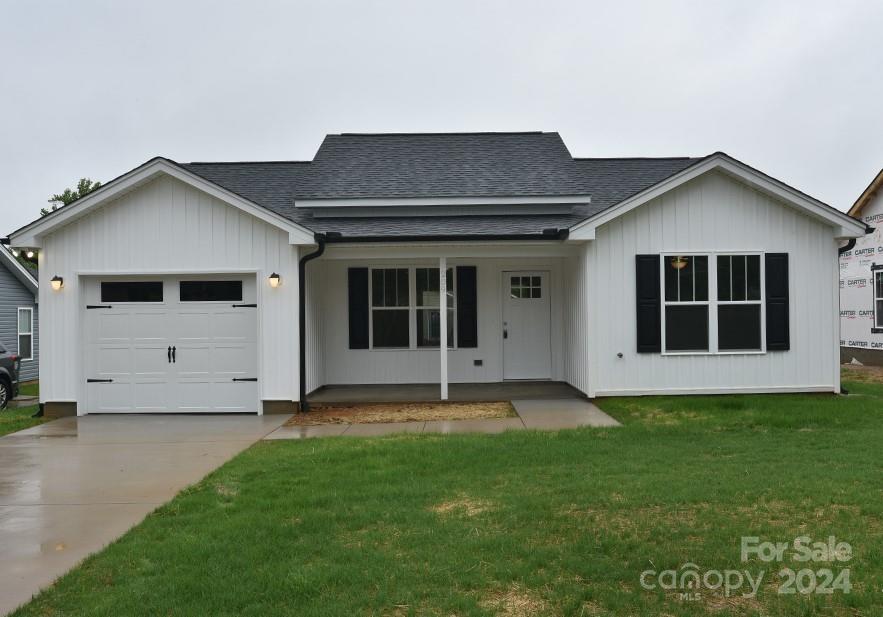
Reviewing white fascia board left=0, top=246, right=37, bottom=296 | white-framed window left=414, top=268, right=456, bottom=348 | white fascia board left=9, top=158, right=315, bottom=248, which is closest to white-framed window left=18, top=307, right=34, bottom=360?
white fascia board left=0, top=246, right=37, bottom=296

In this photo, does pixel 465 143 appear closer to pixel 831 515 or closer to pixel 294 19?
pixel 294 19

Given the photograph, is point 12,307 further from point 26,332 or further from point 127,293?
point 127,293

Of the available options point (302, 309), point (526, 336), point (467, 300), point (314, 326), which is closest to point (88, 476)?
point (302, 309)

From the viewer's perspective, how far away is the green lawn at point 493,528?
13.1 ft

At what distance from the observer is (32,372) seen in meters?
21.4

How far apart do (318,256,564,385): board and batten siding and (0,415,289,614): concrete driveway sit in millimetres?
3270

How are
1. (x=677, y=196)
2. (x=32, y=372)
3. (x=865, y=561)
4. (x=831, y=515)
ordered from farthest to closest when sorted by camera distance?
(x=32, y=372), (x=677, y=196), (x=831, y=515), (x=865, y=561)

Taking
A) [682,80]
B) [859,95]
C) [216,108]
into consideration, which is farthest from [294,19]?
[859,95]

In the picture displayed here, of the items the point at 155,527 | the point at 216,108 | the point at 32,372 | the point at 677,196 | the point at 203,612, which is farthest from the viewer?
the point at 216,108

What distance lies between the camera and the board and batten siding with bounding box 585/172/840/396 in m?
11.7

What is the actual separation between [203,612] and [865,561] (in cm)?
404

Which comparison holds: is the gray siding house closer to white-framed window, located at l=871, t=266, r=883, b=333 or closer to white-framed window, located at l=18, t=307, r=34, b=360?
white-framed window, located at l=18, t=307, r=34, b=360

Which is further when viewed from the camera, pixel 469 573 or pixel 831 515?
pixel 831 515

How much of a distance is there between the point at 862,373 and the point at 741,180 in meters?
7.55
